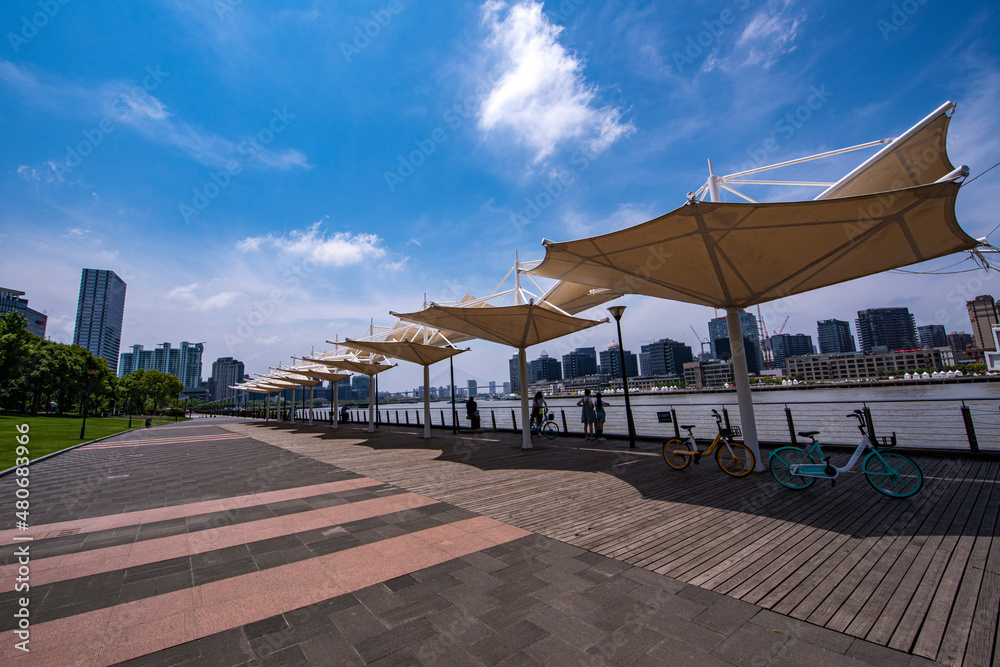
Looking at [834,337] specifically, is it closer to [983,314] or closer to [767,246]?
[983,314]

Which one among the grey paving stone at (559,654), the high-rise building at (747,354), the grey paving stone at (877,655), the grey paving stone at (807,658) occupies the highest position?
the high-rise building at (747,354)

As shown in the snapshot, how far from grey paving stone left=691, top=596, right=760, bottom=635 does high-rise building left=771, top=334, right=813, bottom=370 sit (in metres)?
185

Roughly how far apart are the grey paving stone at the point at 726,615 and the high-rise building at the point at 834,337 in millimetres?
184416

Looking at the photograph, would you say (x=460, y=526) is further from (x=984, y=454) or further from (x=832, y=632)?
(x=984, y=454)

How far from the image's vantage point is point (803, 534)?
473 centimetres

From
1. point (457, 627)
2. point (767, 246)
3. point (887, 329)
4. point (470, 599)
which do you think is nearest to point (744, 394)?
point (767, 246)

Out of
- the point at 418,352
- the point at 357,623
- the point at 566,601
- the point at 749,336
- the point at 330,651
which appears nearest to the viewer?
the point at 330,651

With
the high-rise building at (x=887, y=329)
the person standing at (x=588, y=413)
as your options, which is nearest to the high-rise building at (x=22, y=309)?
the person standing at (x=588, y=413)

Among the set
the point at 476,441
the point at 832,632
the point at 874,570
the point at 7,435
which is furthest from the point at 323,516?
the point at 7,435

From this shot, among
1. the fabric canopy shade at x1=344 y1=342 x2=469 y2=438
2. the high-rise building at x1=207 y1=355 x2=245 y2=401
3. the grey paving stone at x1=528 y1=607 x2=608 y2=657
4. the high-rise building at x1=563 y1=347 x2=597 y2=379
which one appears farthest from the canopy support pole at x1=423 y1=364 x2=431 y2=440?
the high-rise building at x1=207 y1=355 x2=245 y2=401

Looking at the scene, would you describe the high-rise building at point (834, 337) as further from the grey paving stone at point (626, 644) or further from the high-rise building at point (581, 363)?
the grey paving stone at point (626, 644)

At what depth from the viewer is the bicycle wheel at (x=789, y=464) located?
6520mm

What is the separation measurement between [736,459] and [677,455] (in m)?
1.07

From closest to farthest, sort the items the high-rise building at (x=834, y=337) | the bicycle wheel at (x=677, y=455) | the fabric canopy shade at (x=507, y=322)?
the bicycle wheel at (x=677, y=455) < the fabric canopy shade at (x=507, y=322) < the high-rise building at (x=834, y=337)
